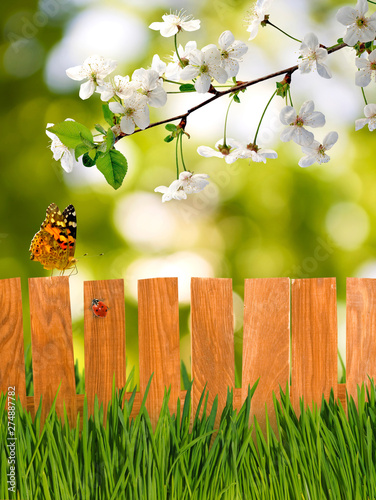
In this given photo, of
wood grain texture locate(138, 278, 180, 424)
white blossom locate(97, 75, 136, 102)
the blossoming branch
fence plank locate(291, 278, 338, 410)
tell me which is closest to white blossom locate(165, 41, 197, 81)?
the blossoming branch

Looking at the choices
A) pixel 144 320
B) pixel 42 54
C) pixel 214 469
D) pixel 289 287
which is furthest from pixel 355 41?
pixel 42 54

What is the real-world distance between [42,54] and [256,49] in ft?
5.67

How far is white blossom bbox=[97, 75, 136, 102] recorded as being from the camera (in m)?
0.99

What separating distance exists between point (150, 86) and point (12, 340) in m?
0.86

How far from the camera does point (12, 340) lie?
58.6 inches

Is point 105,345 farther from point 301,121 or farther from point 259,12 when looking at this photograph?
point 259,12

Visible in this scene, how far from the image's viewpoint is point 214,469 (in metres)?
1.33

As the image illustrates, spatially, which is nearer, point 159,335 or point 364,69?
A: point 364,69

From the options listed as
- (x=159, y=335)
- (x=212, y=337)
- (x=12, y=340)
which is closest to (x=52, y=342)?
(x=12, y=340)

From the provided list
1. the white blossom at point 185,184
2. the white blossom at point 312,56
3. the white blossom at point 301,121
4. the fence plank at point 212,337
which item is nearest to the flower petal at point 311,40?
the white blossom at point 312,56

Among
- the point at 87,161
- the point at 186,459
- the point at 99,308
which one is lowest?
the point at 186,459

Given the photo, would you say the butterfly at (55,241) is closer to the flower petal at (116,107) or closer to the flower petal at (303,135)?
the flower petal at (116,107)

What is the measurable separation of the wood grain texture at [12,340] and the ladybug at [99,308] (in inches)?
8.1

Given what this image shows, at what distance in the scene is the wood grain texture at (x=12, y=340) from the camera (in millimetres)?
1466
